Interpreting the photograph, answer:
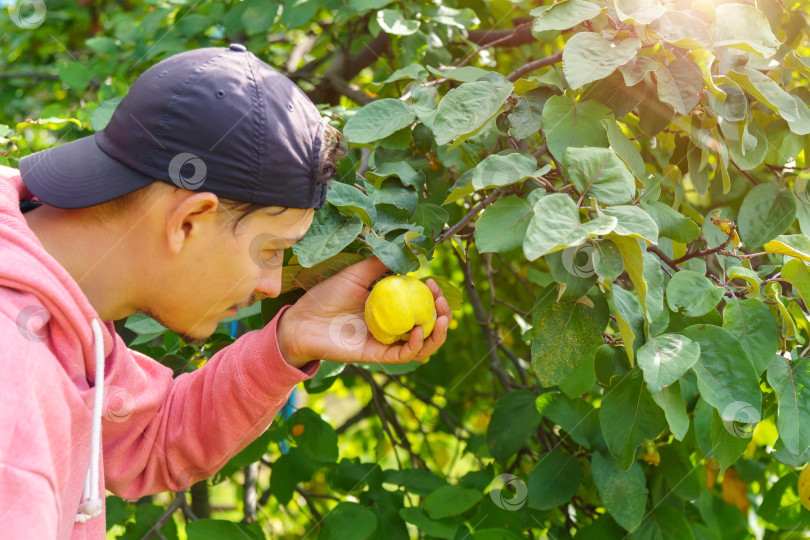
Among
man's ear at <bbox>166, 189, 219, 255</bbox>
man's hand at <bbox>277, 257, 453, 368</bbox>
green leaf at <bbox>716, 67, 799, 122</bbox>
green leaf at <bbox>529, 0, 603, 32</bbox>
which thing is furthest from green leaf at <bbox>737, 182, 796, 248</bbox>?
man's ear at <bbox>166, 189, 219, 255</bbox>

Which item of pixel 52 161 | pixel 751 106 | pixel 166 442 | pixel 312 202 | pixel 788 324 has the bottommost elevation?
pixel 166 442

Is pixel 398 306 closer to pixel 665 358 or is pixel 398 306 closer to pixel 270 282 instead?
pixel 270 282

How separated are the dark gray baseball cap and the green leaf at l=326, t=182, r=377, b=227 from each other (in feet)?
0.23

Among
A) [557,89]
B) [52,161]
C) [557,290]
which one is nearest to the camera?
[52,161]

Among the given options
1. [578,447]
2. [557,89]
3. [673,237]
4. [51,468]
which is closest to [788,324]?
[673,237]

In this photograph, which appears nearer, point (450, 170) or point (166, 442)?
point (166, 442)

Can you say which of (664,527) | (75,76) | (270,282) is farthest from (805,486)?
(75,76)

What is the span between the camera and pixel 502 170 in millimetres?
1006

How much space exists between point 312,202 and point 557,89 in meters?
0.48

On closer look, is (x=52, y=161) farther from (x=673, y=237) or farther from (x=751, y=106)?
(x=751, y=106)

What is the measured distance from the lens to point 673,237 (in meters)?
1.14

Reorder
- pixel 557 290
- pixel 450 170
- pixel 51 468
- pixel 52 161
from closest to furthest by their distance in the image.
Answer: pixel 51 468 → pixel 52 161 → pixel 557 290 → pixel 450 170

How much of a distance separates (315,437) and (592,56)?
1036mm

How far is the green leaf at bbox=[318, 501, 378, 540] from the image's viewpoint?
58.6 inches
